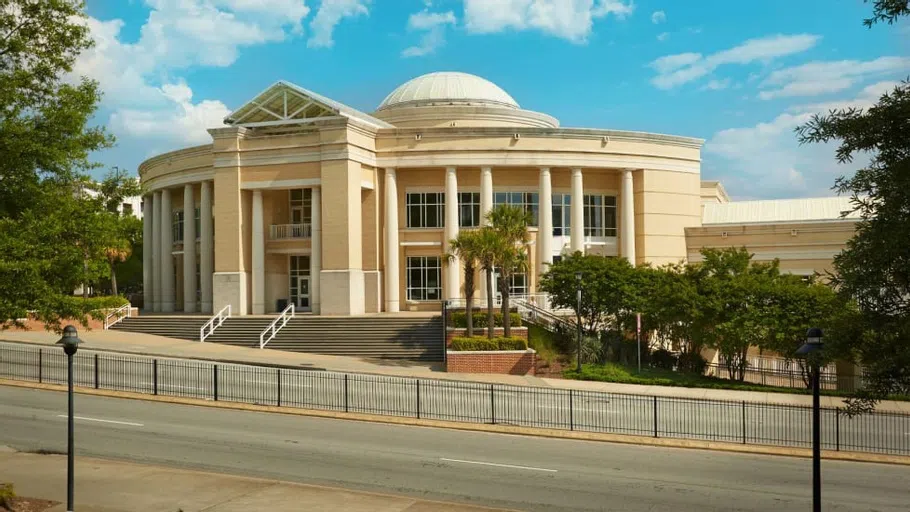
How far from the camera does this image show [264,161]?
4756 cm

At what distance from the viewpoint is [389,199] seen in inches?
1896

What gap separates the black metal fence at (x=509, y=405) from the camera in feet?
70.2

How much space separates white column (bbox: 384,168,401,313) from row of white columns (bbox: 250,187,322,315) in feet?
12.6

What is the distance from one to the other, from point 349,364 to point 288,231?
1628 cm

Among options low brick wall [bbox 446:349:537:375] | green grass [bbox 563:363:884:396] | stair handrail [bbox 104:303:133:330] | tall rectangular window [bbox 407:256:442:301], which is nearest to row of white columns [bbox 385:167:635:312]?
tall rectangular window [bbox 407:256:442:301]

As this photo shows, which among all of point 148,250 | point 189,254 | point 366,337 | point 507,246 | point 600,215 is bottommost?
point 366,337

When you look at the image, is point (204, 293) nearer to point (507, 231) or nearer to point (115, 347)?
point (115, 347)

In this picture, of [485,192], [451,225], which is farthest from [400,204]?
[485,192]

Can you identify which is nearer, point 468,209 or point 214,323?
point 214,323

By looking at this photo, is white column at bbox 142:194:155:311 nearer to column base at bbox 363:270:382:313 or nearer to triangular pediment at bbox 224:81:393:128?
triangular pediment at bbox 224:81:393:128

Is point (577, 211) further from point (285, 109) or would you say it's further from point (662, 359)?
point (285, 109)

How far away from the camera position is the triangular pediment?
4775 cm

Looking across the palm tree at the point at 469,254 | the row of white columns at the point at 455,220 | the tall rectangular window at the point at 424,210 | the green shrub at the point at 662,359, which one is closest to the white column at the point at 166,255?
the row of white columns at the point at 455,220

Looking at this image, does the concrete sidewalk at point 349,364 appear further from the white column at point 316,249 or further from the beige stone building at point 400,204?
the beige stone building at point 400,204
